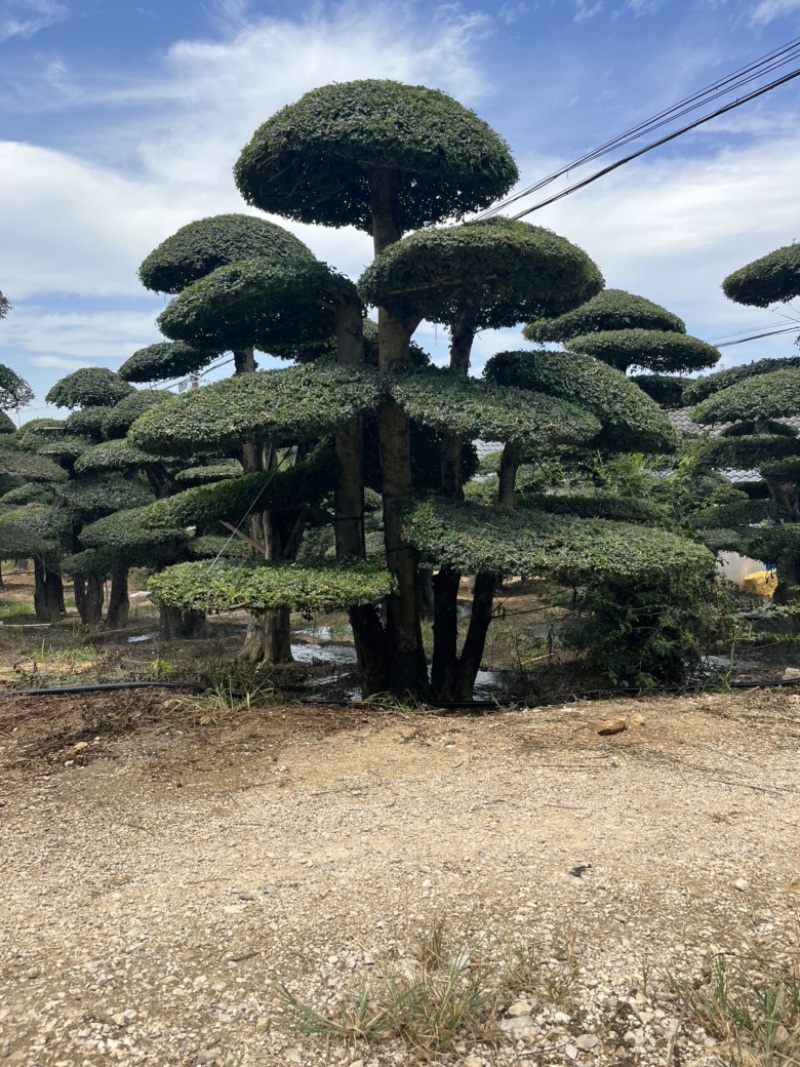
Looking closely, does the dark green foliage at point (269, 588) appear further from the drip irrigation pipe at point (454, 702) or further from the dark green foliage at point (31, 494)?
the dark green foliage at point (31, 494)

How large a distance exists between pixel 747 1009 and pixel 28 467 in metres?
10.7

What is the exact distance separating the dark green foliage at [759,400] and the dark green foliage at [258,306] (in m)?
4.20

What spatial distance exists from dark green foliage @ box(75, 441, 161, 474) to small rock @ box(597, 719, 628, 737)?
6945 mm

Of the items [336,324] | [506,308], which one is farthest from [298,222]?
[506,308]

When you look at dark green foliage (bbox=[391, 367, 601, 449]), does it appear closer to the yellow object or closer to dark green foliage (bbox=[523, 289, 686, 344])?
dark green foliage (bbox=[523, 289, 686, 344])

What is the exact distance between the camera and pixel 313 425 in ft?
17.1

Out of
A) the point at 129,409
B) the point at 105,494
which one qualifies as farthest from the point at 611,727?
the point at 105,494

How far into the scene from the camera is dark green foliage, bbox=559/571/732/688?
6441 millimetres

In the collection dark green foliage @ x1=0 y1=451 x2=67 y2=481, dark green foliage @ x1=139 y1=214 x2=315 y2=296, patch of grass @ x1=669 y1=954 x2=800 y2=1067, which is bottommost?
patch of grass @ x1=669 y1=954 x2=800 y2=1067

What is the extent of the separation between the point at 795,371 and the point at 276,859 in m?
7.58

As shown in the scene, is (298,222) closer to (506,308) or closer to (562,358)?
(506,308)

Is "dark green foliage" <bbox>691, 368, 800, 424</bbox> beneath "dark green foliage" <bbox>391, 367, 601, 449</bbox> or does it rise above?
above

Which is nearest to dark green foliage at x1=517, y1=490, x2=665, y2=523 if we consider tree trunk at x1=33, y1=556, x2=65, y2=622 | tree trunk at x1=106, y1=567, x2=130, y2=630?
tree trunk at x1=106, y1=567, x2=130, y2=630

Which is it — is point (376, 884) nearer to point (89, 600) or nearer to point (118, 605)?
point (118, 605)
